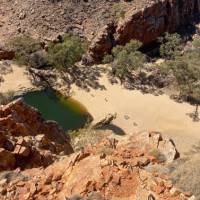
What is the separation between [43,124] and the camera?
37.4 m

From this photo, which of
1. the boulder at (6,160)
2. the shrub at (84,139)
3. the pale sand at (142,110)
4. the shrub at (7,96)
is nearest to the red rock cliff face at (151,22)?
the pale sand at (142,110)

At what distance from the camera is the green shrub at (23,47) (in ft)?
226

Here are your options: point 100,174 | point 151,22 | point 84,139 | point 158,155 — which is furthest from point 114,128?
point 100,174

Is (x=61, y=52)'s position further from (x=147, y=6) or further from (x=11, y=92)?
(x=147, y=6)

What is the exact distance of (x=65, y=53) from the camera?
2635 inches

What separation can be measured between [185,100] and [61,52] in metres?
18.7

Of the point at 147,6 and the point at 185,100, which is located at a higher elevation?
the point at 147,6

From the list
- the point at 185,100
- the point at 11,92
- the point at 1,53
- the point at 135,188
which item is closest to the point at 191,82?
the point at 185,100

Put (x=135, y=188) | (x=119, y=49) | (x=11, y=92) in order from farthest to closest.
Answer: (x=119, y=49) < (x=11, y=92) < (x=135, y=188)

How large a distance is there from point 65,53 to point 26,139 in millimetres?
38269

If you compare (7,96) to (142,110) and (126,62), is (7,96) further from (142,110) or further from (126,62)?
(126,62)

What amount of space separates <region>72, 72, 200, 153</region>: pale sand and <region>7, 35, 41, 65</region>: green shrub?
9.21 metres

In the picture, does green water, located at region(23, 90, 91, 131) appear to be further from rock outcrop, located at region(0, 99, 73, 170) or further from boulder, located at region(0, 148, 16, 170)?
boulder, located at region(0, 148, 16, 170)

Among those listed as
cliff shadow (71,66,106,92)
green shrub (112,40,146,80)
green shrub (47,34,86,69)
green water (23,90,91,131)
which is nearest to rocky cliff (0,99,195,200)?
green water (23,90,91,131)
